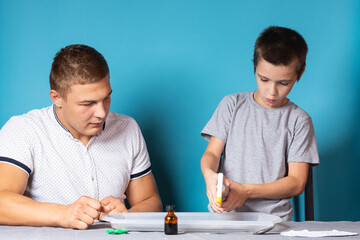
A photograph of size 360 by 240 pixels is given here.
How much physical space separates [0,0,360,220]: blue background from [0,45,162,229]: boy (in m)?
0.37

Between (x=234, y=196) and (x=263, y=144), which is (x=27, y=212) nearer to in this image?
(x=234, y=196)

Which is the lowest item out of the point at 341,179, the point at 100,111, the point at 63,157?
the point at 341,179

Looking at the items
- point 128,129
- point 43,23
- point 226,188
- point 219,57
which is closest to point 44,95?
point 43,23

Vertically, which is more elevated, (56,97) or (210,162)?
(56,97)

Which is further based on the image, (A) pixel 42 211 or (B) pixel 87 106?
(B) pixel 87 106

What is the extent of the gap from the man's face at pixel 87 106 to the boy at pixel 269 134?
1.36 feet

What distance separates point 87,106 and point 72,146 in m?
0.19

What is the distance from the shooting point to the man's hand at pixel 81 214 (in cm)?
116

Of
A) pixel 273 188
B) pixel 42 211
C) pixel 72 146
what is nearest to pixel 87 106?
pixel 72 146

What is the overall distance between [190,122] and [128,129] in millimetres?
406

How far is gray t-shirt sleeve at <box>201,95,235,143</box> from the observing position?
1.67 m

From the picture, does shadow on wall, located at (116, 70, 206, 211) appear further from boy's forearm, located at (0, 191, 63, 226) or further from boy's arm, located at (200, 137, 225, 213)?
boy's forearm, located at (0, 191, 63, 226)

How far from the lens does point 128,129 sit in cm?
177

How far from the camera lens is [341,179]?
2051 millimetres
